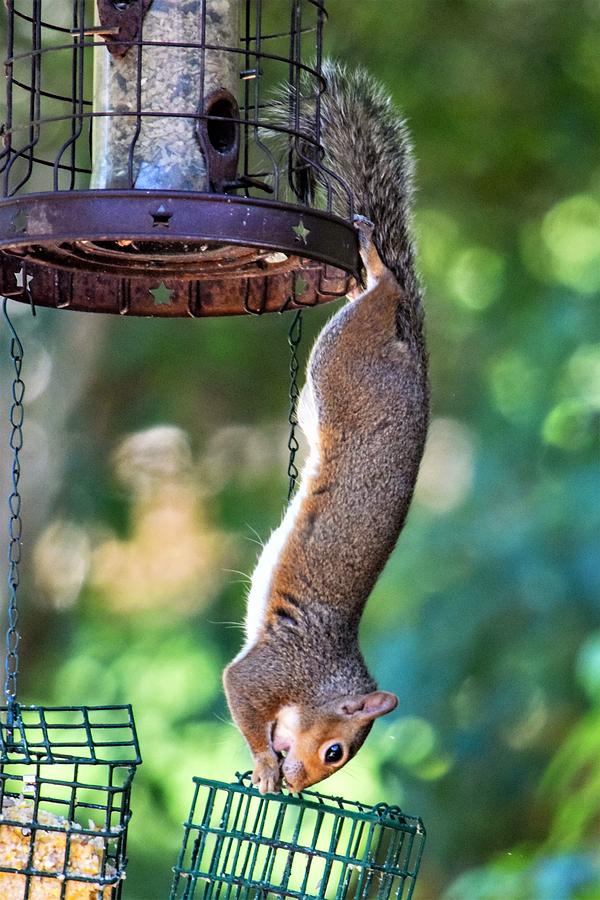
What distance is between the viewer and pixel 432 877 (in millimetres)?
5398

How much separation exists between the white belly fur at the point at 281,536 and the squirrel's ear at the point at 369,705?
0.27 m

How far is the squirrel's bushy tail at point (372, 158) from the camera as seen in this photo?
138 inches

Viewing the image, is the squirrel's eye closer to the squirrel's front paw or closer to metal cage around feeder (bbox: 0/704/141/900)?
the squirrel's front paw

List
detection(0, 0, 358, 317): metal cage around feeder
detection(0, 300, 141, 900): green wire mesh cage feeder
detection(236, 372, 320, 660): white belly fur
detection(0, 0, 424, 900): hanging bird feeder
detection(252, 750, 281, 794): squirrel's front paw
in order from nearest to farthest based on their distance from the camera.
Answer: detection(0, 0, 358, 317): metal cage around feeder
detection(0, 0, 424, 900): hanging bird feeder
detection(0, 300, 141, 900): green wire mesh cage feeder
detection(252, 750, 281, 794): squirrel's front paw
detection(236, 372, 320, 660): white belly fur

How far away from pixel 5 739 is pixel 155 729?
9.39 feet

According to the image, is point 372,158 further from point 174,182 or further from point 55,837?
point 55,837

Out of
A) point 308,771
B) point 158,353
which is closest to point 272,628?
point 308,771

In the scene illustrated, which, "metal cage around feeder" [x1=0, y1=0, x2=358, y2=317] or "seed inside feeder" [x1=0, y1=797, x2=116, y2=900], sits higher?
"metal cage around feeder" [x1=0, y1=0, x2=358, y2=317]

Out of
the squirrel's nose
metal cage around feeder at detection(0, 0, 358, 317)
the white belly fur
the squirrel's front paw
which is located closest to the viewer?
metal cage around feeder at detection(0, 0, 358, 317)

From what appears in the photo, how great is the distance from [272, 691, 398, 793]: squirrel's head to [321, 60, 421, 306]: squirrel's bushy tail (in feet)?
3.23

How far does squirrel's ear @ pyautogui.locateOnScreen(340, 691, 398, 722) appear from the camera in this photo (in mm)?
3273

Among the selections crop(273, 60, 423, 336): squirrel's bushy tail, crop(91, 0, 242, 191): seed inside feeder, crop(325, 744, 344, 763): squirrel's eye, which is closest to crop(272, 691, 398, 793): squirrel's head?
crop(325, 744, 344, 763): squirrel's eye

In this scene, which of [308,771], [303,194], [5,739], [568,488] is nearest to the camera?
[5,739]

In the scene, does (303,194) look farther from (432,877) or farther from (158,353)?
(432,877)
